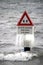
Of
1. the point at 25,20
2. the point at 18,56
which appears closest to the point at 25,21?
the point at 25,20

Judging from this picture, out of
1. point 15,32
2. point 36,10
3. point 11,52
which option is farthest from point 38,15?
point 11,52

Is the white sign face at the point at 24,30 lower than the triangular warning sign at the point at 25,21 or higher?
lower

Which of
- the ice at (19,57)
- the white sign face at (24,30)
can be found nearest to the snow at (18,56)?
the ice at (19,57)

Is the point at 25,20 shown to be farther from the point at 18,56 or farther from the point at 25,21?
the point at 18,56

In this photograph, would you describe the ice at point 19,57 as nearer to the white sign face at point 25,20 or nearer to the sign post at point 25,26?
the sign post at point 25,26

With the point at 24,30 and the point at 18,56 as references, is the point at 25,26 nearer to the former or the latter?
the point at 24,30

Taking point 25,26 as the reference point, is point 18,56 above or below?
below

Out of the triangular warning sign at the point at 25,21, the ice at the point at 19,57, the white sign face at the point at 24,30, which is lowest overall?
the ice at the point at 19,57

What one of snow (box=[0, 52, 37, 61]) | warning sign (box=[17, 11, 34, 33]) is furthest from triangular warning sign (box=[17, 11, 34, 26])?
snow (box=[0, 52, 37, 61])

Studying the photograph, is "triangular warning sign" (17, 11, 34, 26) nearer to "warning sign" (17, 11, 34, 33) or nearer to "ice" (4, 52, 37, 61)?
"warning sign" (17, 11, 34, 33)

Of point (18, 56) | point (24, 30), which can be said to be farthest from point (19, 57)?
point (24, 30)

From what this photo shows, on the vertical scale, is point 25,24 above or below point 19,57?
above

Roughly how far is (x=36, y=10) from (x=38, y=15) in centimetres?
4

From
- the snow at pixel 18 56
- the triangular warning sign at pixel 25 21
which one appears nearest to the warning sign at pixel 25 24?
the triangular warning sign at pixel 25 21
